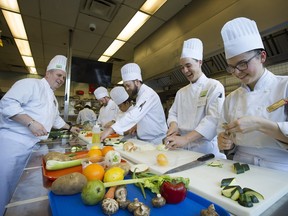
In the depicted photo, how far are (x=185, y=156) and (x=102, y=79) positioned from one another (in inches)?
149

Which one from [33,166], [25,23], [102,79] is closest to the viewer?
[33,166]

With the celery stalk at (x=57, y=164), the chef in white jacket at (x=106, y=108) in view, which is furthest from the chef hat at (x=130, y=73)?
the chef in white jacket at (x=106, y=108)

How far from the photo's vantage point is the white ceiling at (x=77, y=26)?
8.94ft

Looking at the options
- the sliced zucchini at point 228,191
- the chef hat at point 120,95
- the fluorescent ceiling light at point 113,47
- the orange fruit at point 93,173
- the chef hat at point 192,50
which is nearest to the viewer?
the sliced zucchini at point 228,191

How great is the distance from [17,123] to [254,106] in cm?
177

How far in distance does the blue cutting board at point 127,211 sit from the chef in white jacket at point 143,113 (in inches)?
39.7

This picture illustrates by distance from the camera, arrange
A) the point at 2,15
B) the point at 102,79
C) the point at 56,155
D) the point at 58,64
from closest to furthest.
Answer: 1. the point at 56,155
2. the point at 58,64
3. the point at 2,15
4. the point at 102,79

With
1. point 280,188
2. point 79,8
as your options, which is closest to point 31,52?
point 79,8

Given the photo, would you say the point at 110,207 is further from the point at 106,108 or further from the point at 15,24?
the point at 15,24

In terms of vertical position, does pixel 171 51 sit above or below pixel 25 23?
below

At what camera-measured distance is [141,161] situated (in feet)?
3.31

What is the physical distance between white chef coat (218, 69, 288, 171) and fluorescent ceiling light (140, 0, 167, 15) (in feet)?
7.28

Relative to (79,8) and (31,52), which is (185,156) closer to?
(79,8)

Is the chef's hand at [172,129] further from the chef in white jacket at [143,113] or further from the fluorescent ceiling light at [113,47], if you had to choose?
the fluorescent ceiling light at [113,47]
